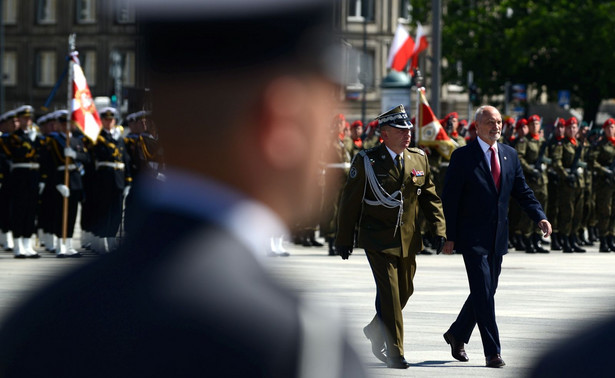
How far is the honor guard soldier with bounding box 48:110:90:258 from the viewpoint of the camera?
55.9 ft

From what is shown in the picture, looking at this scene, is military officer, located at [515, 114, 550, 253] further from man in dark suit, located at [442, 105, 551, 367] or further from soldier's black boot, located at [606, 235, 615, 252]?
man in dark suit, located at [442, 105, 551, 367]

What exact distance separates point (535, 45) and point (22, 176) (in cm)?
3222

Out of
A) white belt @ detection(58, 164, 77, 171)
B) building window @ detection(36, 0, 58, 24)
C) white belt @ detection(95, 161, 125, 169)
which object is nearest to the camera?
building window @ detection(36, 0, 58, 24)

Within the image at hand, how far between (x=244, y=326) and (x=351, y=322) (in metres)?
0.15

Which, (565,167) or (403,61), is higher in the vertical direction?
(403,61)

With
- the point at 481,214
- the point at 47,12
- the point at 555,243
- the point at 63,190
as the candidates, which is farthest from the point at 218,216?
the point at 555,243

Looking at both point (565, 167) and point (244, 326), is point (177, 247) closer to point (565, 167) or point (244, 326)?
point (244, 326)

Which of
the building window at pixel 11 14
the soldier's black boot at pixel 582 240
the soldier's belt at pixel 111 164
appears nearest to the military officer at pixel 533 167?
the soldier's black boot at pixel 582 240

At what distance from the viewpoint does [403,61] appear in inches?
1063

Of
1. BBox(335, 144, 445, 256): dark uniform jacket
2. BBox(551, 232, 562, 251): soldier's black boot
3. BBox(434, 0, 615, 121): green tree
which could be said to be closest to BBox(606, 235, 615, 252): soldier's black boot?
BBox(551, 232, 562, 251): soldier's black boot

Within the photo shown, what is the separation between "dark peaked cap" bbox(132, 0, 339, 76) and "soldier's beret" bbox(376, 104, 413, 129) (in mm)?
6759

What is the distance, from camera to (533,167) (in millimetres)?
18297

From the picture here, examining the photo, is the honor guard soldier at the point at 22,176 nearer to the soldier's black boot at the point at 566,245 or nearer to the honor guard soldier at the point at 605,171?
the soldier's black boot at the point at 566,245

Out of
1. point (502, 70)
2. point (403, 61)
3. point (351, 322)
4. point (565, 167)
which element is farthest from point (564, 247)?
point (502, 70)
